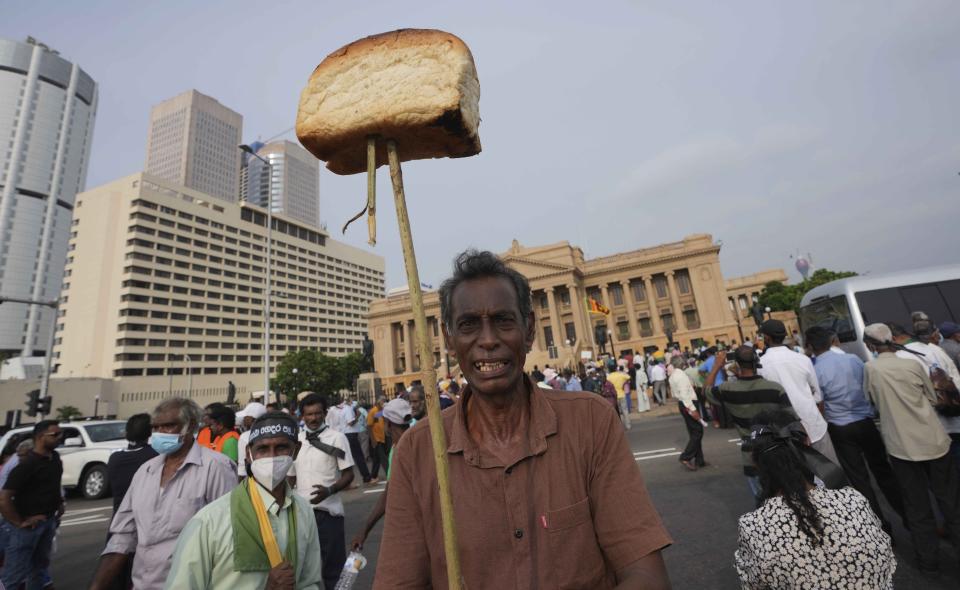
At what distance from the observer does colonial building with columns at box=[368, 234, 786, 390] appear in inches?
2023

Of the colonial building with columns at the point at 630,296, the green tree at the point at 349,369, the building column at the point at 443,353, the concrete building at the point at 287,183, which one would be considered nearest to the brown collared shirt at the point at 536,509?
the building column at the point at 443,353

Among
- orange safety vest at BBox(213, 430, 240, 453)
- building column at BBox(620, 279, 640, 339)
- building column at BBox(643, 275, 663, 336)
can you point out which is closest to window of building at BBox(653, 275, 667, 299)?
building column at BBox(643, 275, 663, 336)

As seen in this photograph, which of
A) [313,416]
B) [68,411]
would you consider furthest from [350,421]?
[68,411]

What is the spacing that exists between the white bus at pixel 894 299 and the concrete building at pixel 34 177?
121109 mm

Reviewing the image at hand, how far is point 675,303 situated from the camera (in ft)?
175

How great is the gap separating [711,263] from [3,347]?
122326mm

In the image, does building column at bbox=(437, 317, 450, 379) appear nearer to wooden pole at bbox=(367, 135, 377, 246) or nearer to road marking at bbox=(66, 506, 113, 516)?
wooden pole at bbox=(367, 135, 377, 246)

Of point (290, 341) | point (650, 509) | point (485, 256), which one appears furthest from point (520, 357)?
point (290, 341)

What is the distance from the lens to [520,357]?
149cm

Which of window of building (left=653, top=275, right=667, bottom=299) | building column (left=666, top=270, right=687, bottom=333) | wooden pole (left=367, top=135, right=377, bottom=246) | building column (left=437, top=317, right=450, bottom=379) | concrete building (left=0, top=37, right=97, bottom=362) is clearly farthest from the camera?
concrete building (left=0, top=37, right=97, bottom=362)

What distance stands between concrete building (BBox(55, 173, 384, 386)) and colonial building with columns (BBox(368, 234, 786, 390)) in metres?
37.9

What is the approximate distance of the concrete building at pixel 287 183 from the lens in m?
136

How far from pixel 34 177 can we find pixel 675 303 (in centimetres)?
12050

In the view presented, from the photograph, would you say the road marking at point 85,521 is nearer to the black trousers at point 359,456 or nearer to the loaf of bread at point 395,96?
the black trousers at point 359,456
